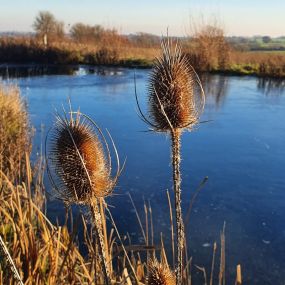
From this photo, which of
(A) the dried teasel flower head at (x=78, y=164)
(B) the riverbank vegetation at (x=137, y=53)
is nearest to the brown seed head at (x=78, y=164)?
(A) the dried teasel flower head at (x=78, y=164)

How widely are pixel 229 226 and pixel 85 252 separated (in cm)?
198

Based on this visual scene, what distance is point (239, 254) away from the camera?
4844mm

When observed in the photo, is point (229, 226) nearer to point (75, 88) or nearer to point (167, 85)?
point (167, 85)

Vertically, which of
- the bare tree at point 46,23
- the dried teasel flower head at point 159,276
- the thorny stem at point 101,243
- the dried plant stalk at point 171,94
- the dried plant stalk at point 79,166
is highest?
the bare tree at point 46,23

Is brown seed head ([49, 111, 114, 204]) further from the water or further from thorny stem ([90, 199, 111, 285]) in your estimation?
the water

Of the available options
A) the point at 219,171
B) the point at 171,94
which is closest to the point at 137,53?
the point at 219,171

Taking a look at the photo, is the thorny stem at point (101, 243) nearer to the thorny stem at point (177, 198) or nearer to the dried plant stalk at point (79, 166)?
the dried plant stalk at point (79, 166)

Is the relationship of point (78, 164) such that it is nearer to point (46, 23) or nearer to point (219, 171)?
point (219, 171)

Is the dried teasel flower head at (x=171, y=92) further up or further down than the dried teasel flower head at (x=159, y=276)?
further up

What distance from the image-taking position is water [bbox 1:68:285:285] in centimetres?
505

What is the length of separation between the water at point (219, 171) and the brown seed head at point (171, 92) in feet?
0.42

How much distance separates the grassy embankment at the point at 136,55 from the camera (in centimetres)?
1886

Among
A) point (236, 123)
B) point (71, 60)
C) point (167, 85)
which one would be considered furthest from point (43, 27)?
point (167, 85)

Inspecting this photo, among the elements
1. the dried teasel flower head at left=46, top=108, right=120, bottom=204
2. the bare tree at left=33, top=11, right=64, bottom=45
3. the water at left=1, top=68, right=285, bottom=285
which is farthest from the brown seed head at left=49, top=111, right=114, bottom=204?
the bare tree at left=33, top=11, right=64, bottom=45
